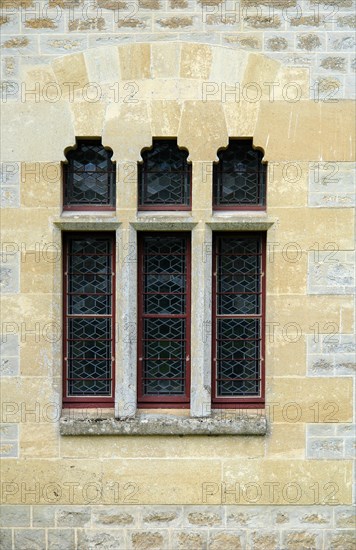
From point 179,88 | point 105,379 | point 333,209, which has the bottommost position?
point 105,379

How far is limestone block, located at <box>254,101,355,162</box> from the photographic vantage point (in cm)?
635

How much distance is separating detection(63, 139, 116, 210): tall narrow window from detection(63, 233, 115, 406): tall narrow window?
27 centimetres

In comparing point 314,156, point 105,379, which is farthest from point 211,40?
point 105,379

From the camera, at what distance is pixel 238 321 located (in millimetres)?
6574

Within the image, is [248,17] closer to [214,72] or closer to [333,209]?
[214,72]

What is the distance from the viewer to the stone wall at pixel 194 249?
6355 mm

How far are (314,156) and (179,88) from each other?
1.23 m

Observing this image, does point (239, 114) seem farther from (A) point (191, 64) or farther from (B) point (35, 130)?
(B) point (35, 130)

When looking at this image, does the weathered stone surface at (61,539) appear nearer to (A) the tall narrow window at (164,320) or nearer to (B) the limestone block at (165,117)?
(A) the tall narrow window at (164,320)

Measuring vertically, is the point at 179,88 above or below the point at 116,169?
above

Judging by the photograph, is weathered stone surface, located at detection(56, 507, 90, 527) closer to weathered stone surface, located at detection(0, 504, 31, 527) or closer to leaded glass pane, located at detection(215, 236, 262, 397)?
weathered stone surface, located at detection(0, 504, 31, 527)

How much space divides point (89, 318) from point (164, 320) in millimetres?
630

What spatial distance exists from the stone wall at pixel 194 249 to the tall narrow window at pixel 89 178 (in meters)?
0.18

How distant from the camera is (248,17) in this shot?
6359mm
